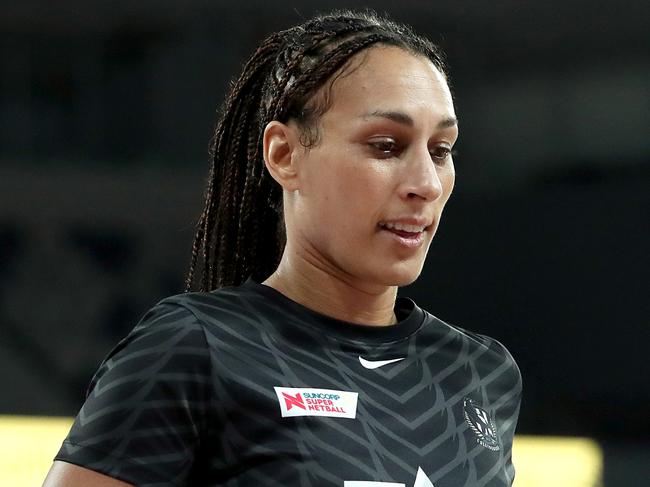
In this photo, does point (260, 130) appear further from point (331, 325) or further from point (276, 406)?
point (276, 406)

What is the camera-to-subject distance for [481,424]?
113 cm

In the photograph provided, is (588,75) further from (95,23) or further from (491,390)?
(491,390)

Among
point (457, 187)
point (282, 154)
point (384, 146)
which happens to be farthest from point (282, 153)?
point (457, 187)

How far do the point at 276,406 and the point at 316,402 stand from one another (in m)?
0.04

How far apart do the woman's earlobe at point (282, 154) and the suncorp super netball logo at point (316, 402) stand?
0.21 m

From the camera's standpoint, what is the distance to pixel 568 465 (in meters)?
3.05

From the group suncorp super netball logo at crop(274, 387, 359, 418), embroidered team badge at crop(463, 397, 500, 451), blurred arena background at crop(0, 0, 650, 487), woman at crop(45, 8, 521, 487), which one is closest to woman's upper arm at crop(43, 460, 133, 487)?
woman at crop(45, 8, 521, 487)

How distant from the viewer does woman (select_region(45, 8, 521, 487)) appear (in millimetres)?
952

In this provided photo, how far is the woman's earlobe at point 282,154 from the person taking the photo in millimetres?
1114

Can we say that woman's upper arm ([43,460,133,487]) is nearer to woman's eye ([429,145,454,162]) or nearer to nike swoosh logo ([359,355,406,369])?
nike swoosh logo ([359,355,406,369])

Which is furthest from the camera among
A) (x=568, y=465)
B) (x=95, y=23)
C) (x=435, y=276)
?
(x=95, y=23)

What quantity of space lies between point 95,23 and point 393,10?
928mm

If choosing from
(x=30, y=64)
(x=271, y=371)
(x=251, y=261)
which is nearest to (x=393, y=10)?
(x=30, y=64)

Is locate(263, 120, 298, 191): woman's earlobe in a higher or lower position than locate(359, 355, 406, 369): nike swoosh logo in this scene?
higher
